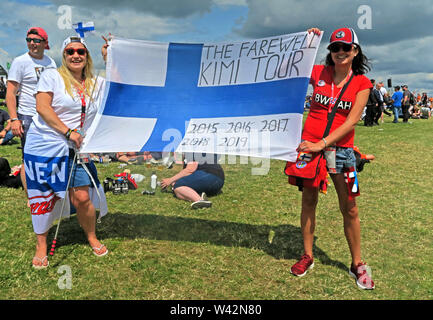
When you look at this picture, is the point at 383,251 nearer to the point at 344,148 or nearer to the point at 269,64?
the point at 344,148

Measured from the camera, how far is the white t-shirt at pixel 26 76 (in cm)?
507

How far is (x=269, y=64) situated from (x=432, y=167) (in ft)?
26.4

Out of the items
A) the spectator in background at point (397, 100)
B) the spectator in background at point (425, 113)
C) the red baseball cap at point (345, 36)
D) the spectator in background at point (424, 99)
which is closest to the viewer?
the red baseball cap at point (345, 36)

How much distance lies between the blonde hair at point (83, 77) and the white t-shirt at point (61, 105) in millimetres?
41

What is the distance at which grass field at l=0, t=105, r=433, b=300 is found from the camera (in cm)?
362

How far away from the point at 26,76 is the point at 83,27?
1916 millimetres

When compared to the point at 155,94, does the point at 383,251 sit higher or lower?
lower

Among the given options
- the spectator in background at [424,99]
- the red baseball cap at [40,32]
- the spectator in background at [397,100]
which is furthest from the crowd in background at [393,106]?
the red baseball cap at [40,32]

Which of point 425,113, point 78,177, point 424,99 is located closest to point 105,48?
point 78,177

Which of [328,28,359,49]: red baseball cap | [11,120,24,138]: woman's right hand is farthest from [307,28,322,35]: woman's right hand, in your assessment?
[11,120,24,138]: woman's right hand

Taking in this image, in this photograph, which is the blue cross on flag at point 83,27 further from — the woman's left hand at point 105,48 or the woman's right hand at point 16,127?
the woman's right hand at point 16,127

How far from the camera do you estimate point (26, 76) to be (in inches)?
202

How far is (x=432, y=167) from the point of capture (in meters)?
9.71
